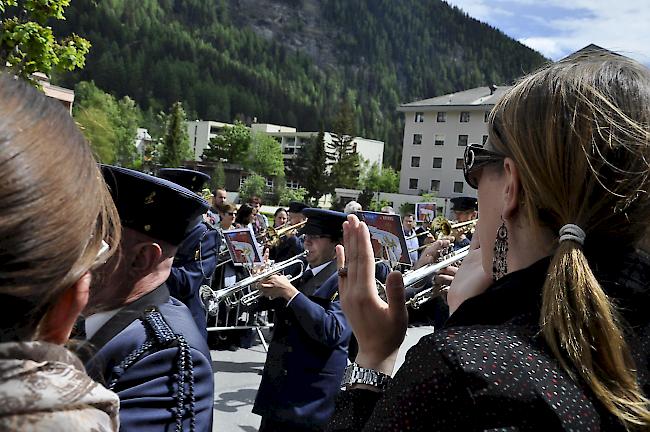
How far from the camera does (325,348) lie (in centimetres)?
422

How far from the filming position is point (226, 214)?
34.8ft

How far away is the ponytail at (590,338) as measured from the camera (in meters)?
1.22

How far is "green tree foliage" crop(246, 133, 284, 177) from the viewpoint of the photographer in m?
110

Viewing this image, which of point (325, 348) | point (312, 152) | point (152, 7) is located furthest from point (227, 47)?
point (325, 348)

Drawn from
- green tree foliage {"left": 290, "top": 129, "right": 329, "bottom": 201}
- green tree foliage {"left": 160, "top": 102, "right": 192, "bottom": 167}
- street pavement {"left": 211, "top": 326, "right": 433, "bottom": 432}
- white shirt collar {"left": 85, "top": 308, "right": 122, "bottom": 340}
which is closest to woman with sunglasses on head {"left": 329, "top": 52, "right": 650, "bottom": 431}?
white shirt collar {"left": 85, "top": 308, "right": 122, "bottom": 340}

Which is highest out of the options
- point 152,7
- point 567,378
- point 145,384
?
point 152,7

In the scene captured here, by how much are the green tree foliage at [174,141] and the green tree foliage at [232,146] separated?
344 inches

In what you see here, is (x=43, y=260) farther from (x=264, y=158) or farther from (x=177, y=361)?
(x=264, y=158)

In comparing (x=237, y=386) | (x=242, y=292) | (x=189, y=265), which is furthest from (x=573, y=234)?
(x=237, y=386)

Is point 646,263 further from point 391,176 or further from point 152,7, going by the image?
point 152,7

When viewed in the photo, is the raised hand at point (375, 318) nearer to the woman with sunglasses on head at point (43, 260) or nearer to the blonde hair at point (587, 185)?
the blonde hair at point (587, 185)

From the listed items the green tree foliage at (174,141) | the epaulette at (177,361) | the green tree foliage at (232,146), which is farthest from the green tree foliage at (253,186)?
the epaulette at (177,361)

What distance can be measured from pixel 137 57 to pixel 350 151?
8594 cm

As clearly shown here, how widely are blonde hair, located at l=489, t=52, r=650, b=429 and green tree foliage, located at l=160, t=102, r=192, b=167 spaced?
335 ft
